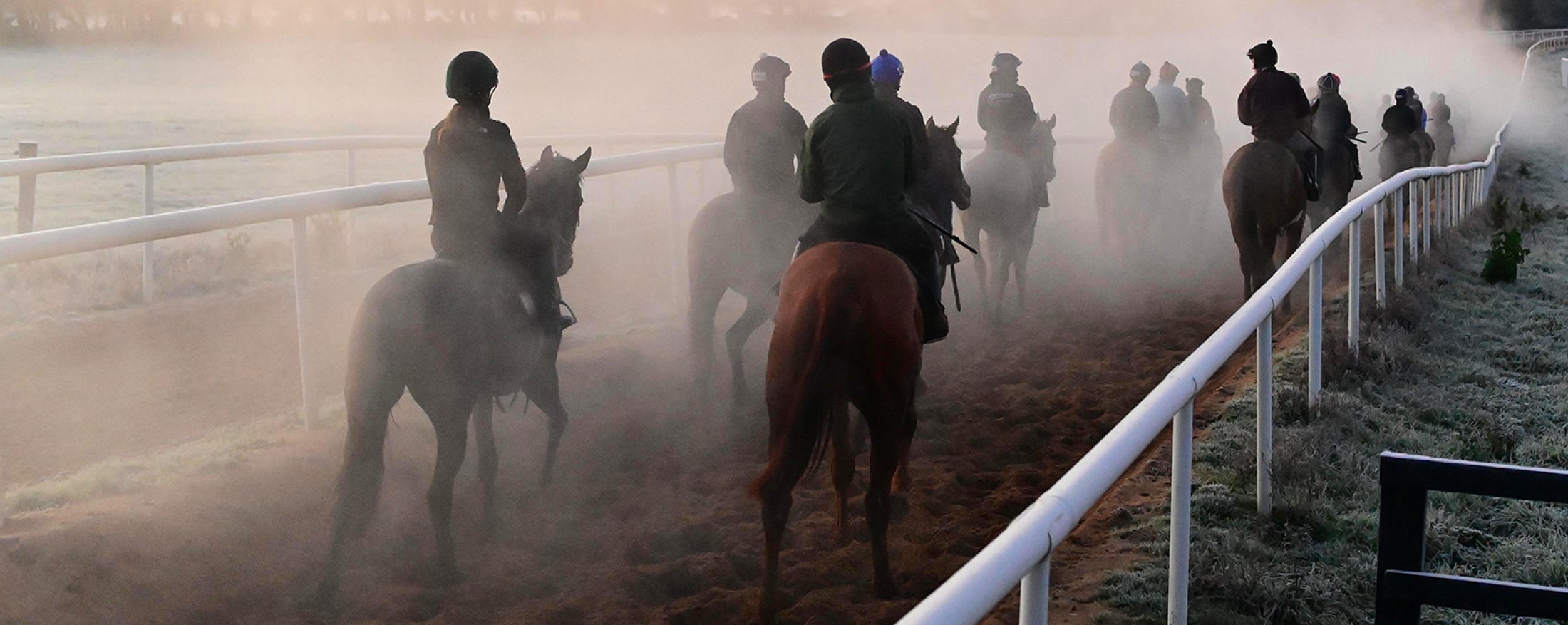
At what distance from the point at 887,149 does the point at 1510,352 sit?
4447mm

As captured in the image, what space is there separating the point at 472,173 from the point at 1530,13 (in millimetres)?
70255

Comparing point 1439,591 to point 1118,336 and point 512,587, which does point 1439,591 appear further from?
point 1118,336

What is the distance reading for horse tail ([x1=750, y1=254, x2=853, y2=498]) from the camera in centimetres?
459

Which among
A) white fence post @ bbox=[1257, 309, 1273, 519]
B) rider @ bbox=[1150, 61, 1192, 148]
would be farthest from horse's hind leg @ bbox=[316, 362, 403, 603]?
rider @ bbox=[1150, 61, 1192, 148]

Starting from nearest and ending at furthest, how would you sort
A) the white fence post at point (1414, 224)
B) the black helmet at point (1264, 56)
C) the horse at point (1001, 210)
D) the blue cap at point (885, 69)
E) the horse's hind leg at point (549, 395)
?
the horse's hind leg at point (549, 395) < the blue cap at point (885, 69) < the black helmet at point (1264, 56) < the white fence post at point (1414, 224) < the horse at point (1001, 210)

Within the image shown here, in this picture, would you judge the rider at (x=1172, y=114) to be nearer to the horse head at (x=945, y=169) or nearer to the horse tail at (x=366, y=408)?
the horse head at (x=945, y=169)

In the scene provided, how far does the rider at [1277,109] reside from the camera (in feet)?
31.0

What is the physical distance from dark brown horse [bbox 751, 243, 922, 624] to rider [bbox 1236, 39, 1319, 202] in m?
5.52

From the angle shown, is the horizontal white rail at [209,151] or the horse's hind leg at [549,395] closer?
the horse's hind leg at [549,395]

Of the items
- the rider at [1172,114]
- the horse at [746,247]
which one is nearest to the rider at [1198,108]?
the rider at [1172,114]

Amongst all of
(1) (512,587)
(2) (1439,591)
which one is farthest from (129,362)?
(2) (1439,591)

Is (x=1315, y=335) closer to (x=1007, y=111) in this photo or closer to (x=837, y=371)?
(x=837, y=371)

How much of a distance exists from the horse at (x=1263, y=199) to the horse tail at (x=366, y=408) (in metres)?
6.30

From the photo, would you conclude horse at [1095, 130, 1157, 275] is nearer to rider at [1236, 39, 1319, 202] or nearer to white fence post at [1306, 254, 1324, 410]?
rider at [1236, 39, 1319, 202]
